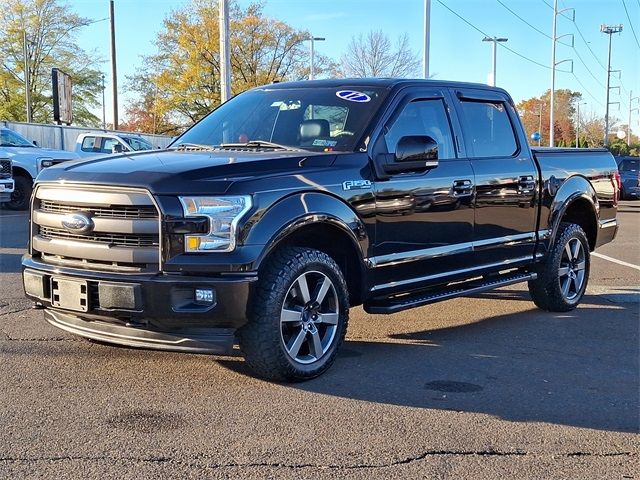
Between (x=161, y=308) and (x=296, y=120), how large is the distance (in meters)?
2.02

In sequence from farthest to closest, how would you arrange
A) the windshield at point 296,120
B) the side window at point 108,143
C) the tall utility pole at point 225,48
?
the side window at point 108,143 → the tall utility pole at point 225,48 → the windshield at point 296,120

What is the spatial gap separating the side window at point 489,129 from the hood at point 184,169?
177 cm

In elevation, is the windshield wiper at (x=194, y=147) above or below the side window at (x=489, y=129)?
below

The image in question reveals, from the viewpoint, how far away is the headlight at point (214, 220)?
427cm

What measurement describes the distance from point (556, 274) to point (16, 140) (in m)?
15.1

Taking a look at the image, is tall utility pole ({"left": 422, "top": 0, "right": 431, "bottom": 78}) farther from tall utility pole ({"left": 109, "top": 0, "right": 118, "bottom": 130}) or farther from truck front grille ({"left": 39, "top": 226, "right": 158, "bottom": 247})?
truck front grille ({"left": 39, "top": 226, "right": 158, "bottom": 247})

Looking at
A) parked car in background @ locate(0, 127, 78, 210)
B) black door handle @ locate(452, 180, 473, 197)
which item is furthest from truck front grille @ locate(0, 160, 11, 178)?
black door handle @ locate(452, 180, 473, 197)

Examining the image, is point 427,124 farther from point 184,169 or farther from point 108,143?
point 108,143

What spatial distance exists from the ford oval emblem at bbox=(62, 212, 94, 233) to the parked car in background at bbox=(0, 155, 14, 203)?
12558 mm

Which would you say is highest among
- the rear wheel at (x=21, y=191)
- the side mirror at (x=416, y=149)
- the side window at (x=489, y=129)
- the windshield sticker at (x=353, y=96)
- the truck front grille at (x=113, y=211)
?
the windshield sticker at (x=353, y=96)

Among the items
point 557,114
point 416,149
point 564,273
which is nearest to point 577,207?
point 564,273

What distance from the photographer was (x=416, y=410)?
4309 mm

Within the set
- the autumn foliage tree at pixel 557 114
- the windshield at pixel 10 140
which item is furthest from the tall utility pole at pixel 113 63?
the autumn foliage tree at pixel 557 114

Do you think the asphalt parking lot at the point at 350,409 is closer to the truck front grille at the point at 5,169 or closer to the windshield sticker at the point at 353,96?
the windshield sticker at the point at 353,96
